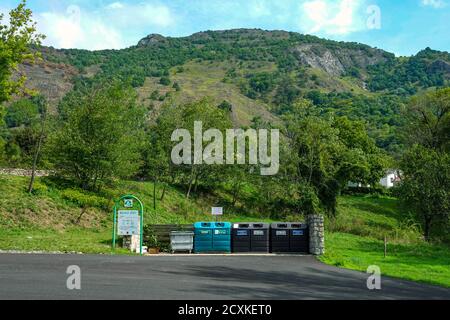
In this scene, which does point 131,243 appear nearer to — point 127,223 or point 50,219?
point 127,223

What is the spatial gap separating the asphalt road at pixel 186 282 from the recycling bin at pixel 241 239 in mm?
5797

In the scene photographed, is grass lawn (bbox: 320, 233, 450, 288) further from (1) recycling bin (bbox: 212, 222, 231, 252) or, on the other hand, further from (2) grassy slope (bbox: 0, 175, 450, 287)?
(1) recycling bin (bbox: 212, 222, 231, 252)

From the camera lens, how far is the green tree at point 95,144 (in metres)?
36.4

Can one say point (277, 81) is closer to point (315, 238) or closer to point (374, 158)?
point (374, 158)

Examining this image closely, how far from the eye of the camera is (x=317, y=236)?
20594mm

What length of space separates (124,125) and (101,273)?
27516 millimetres

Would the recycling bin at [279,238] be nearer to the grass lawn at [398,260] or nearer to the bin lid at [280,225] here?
the bin lid at [280,225]

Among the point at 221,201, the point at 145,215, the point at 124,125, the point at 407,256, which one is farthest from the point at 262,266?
the point at 221,201

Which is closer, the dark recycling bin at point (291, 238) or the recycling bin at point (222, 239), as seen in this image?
the dark recycling bin at point (291, 238)

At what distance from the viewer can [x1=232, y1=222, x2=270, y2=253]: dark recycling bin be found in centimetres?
2169

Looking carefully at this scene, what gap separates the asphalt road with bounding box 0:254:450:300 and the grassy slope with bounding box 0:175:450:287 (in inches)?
111
